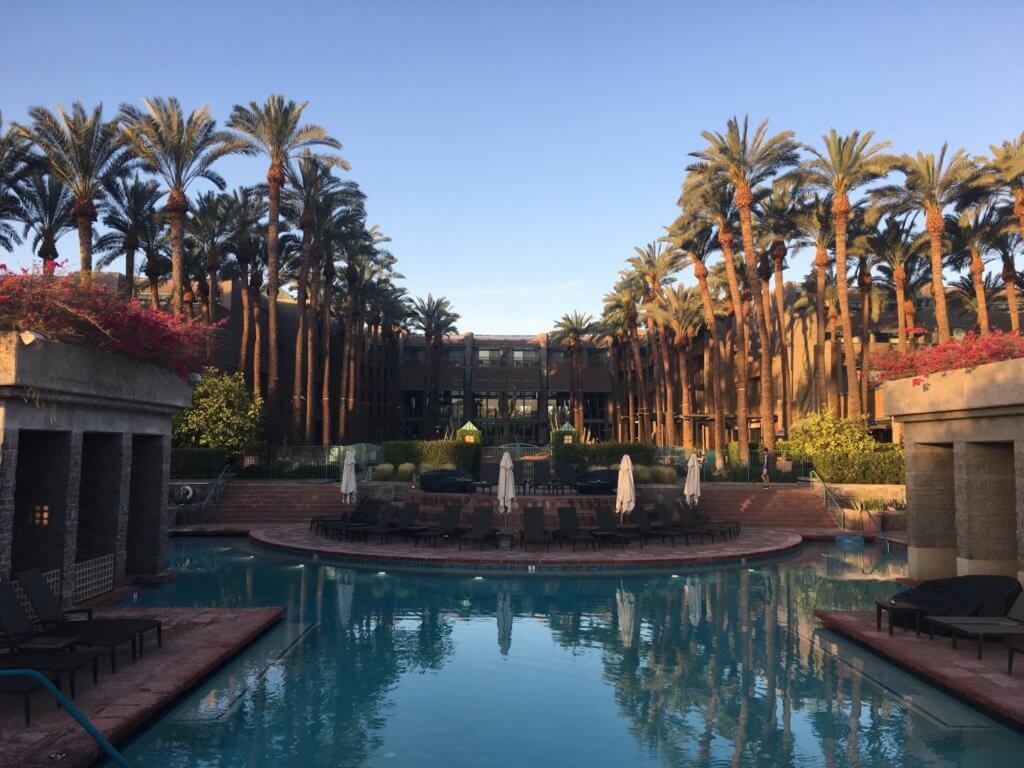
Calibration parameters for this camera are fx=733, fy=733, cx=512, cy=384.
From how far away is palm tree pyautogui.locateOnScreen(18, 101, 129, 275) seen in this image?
27.0m

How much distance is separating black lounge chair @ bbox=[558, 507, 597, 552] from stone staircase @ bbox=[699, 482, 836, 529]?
757 cm

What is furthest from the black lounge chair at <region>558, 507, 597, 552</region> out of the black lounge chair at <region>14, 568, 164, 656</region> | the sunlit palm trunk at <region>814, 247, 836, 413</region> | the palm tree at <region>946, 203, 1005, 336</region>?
the palm tree at <region>946, 203, 1005, 336</region>

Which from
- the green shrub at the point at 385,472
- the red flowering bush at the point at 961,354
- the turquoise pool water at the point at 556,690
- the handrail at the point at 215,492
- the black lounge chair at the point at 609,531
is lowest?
the turquoise pool water at the point at 556,690

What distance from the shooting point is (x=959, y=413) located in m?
13.2

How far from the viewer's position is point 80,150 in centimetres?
2725

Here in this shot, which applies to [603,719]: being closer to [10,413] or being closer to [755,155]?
[10,413]

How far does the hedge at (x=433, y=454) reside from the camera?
2839 centimetres

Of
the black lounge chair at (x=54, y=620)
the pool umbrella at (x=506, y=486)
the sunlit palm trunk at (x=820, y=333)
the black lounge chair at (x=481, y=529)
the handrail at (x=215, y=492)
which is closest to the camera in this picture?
the black lounge chair at (x=54, y=620)

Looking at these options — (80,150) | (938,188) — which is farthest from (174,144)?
(938,188)

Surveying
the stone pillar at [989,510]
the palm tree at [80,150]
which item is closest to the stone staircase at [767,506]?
the stone pillar at [989,510]

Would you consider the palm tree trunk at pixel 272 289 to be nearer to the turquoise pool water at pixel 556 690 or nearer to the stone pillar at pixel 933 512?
the turquoise pool water at pixel 556 690

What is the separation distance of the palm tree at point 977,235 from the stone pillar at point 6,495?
4050cm

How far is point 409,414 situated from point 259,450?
44.3 m

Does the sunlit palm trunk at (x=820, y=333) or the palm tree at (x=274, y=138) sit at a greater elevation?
the palm tree at (x=274, y=138)
